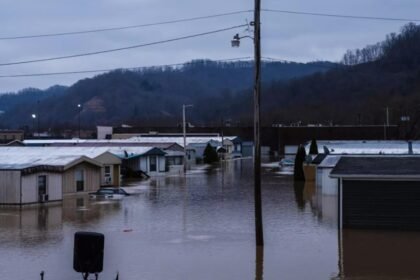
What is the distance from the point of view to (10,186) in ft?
102

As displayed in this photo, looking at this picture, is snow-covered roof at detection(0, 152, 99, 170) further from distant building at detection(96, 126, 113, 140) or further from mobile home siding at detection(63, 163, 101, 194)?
distant building at detection(96, 126, 113, 140)

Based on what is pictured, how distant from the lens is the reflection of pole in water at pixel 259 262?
1573 centimetres

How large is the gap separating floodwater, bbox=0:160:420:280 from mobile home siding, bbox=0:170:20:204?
53.9 inches

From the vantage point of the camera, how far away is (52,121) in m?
200

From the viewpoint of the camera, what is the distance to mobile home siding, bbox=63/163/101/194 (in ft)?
119

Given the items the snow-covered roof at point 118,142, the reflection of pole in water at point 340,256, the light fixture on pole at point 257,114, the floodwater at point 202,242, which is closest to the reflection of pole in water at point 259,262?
the floodwater at point 202,242

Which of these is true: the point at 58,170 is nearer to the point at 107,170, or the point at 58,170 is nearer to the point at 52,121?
the point at 107,170

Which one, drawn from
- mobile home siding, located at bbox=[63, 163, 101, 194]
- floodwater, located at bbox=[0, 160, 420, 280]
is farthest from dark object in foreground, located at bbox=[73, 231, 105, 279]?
mobile home siding, located at bbox=[63, 163, 101, 194]

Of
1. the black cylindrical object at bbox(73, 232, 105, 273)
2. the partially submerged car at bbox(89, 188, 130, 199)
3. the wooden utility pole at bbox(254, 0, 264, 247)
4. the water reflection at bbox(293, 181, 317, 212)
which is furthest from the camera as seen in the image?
the partially submerged car at bbox(89, 188, 130, 199)

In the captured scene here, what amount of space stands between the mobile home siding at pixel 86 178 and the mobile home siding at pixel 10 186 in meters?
5.08

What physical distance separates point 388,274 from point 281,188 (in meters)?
24.6

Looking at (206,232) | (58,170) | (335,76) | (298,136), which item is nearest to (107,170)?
(58,170)

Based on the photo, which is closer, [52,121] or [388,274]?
[388,274]

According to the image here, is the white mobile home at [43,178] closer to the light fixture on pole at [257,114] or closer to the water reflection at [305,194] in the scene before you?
the water reflection at [305,194]
